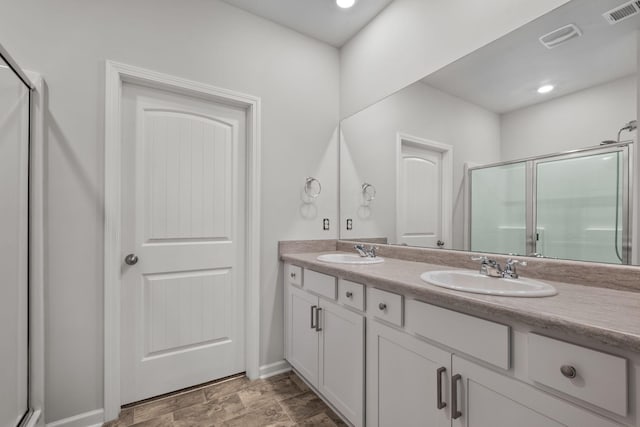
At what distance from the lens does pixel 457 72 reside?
1.66 metres

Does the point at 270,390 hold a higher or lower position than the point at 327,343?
lower

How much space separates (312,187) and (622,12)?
1.82 meters

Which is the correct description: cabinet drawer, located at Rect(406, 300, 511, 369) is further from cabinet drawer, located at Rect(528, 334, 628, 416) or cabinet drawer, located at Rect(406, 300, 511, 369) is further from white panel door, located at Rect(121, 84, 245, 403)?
white panel door, located at Rect(121, 84, 245, 403)

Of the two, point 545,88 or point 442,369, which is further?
point 545,88

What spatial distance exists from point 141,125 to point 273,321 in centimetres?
156

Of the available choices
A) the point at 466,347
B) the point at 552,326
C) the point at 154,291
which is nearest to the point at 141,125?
the point at 154,291

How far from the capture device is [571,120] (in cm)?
123

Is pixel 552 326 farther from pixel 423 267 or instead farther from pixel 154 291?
pixel 154 291

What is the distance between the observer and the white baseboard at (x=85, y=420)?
152cm

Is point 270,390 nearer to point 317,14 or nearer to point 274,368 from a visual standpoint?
point 274,368

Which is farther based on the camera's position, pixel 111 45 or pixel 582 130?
pixel 111 45

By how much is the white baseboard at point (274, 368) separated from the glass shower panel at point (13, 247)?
1228 mm

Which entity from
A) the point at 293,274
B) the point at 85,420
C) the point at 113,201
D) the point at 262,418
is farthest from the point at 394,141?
the point at 85,420

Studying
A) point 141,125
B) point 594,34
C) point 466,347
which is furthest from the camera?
point 141,125
